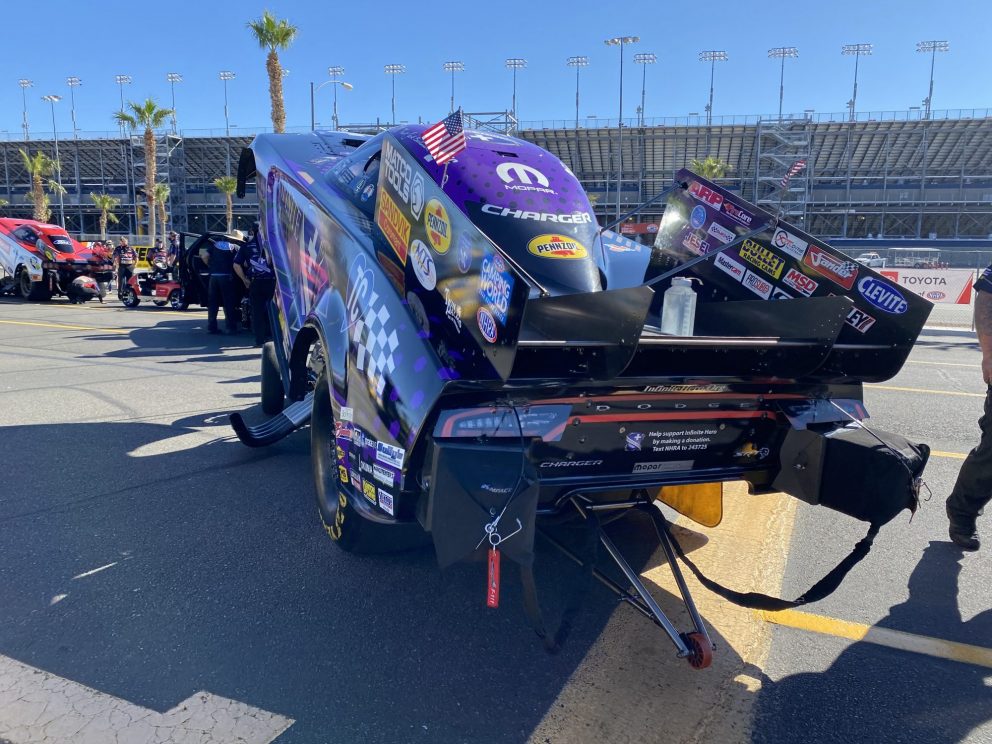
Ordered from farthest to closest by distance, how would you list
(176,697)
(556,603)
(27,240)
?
(27,240) → (556,603) → (176,697)

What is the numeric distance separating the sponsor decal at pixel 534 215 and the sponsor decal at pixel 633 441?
1101 millimetres

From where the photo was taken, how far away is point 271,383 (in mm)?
5973

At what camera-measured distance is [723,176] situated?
51.9 meters

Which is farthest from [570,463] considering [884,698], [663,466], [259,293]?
[259,293]

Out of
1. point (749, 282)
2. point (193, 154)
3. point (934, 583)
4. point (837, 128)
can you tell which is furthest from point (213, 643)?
point (193, 154)

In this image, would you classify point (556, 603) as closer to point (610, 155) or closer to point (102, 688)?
point (102, 688)

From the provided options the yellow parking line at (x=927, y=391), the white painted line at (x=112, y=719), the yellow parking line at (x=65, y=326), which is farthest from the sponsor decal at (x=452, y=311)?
the yellow parking line at (x=65, y=326)

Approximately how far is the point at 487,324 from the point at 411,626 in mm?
1438

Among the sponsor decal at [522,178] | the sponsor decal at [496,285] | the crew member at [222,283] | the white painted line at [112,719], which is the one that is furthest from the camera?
the crew member at [222,283]

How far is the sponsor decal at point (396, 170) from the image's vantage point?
2.91 metres

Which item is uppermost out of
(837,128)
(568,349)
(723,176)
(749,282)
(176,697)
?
(837,128)

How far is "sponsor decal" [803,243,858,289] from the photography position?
115 inches

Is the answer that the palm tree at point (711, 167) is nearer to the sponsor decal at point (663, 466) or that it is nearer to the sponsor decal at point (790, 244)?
the sponsor decal at point (790, 244)

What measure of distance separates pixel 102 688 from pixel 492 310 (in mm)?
1923
